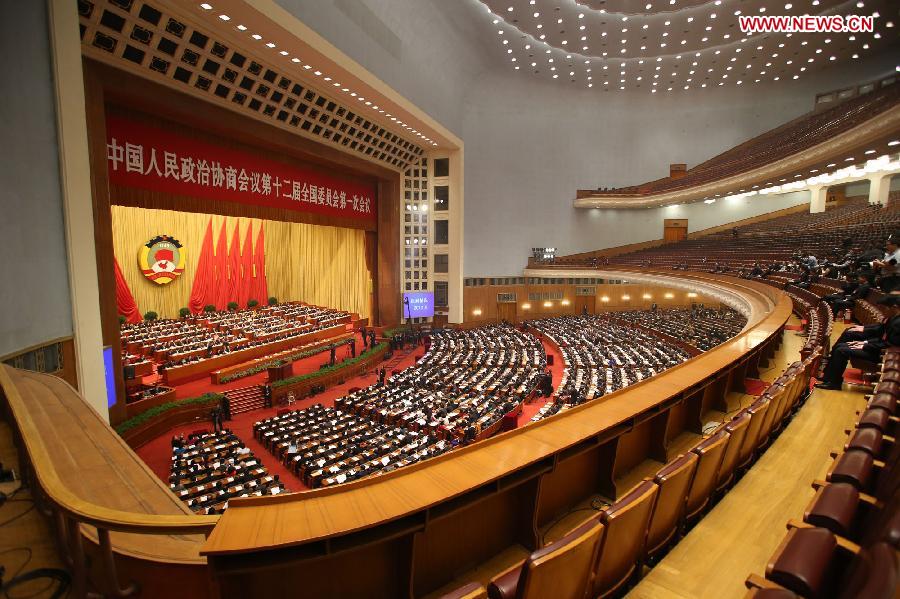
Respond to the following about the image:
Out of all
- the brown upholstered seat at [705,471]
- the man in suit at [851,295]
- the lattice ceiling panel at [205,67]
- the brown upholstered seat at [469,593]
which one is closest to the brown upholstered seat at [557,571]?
the brown upholstered seat at [469,593]

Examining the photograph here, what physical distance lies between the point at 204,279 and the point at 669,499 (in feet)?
66.6

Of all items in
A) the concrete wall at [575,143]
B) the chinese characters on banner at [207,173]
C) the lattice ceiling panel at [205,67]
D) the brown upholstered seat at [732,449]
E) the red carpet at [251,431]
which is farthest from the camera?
the concrete wall at [575,143]

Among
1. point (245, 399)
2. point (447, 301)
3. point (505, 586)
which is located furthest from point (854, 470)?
point (447, 301)

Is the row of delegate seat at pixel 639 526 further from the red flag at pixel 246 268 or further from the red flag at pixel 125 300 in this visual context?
the red flag at pixel 246 268

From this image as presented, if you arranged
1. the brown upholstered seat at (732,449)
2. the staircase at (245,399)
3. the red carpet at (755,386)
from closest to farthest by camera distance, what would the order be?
1. the brown upholstered seat at (732,449)
2. the red carpet at (755,386)
3. the staircase at (245,399)

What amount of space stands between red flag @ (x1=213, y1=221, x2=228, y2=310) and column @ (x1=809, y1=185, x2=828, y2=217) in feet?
91.3

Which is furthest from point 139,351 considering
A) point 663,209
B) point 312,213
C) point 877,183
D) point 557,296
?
point 877,183

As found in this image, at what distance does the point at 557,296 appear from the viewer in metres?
23.6

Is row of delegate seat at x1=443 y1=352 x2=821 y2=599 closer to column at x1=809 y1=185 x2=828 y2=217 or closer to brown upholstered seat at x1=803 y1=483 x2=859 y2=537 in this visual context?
brown upholstered seat at x1=803 y1=483 x2=859 y2=537

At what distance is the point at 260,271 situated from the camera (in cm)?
2041

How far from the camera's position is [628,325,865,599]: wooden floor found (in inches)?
70.8

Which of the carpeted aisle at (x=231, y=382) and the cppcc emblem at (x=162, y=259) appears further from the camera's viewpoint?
the cppcc emblem at (x=162, y=259)

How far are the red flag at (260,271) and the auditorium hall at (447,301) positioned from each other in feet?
0.59
